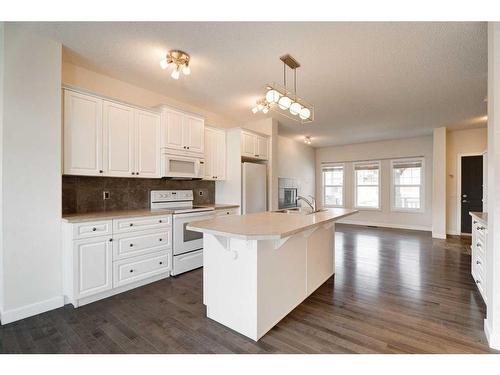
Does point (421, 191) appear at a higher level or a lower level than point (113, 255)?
higher

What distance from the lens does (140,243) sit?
275 centimetres

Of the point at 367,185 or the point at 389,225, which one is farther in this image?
the point at 367,185

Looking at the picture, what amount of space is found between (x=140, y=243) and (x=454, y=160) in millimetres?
7238

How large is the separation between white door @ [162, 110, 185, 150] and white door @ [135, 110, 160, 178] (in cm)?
12

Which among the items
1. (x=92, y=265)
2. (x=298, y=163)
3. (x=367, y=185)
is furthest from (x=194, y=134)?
(x=367, y=185)

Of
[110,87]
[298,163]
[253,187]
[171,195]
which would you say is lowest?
[171,195]

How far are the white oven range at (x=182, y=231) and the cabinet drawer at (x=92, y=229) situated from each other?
78cm

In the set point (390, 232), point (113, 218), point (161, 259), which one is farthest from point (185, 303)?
point (390, 232)

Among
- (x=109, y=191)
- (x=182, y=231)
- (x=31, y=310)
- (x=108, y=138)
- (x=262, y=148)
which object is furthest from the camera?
(x=262, y=148)

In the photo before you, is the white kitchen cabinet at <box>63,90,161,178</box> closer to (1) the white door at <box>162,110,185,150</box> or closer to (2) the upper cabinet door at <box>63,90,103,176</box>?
(2) the upper cabinet door at <box>63,90,103,176</box>

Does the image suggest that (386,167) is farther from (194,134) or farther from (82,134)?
(82,134)
